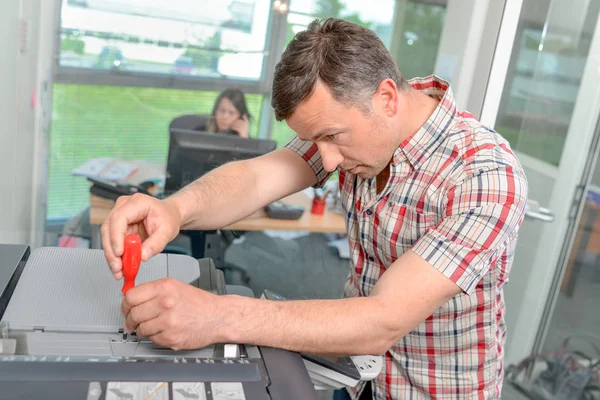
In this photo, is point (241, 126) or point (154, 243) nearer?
point (154, 243)

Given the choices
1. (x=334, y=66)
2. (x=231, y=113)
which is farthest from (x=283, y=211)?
(x=334, y=66)

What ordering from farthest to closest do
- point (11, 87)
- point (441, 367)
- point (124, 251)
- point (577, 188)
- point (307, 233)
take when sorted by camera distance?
1. point (307, 233)
2. point (577, 188)
3. point (11, 87)
4. point (441, 367)
5. point (124, 251)

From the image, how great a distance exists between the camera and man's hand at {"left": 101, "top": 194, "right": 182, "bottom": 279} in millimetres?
928

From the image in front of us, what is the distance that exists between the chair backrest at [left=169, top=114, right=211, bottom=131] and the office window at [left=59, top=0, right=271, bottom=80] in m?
0.19

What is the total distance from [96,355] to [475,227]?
60cm

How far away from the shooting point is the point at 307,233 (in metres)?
2.85

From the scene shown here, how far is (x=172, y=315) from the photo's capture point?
84 cm

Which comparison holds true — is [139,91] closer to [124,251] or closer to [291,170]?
[291,170]

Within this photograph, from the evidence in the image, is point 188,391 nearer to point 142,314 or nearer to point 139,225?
point 142,314

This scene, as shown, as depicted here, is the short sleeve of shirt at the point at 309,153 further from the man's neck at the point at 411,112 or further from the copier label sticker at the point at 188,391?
the copier label sticker at the point at 188,391

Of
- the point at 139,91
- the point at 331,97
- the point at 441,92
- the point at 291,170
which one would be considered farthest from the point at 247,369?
the point at 139,91

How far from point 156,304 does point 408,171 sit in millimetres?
548

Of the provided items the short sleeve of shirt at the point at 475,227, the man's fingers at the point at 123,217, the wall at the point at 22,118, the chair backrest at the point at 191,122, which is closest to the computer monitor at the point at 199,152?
the chair backrest at the point at 191,122

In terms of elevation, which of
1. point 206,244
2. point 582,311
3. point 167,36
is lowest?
point 582,311
